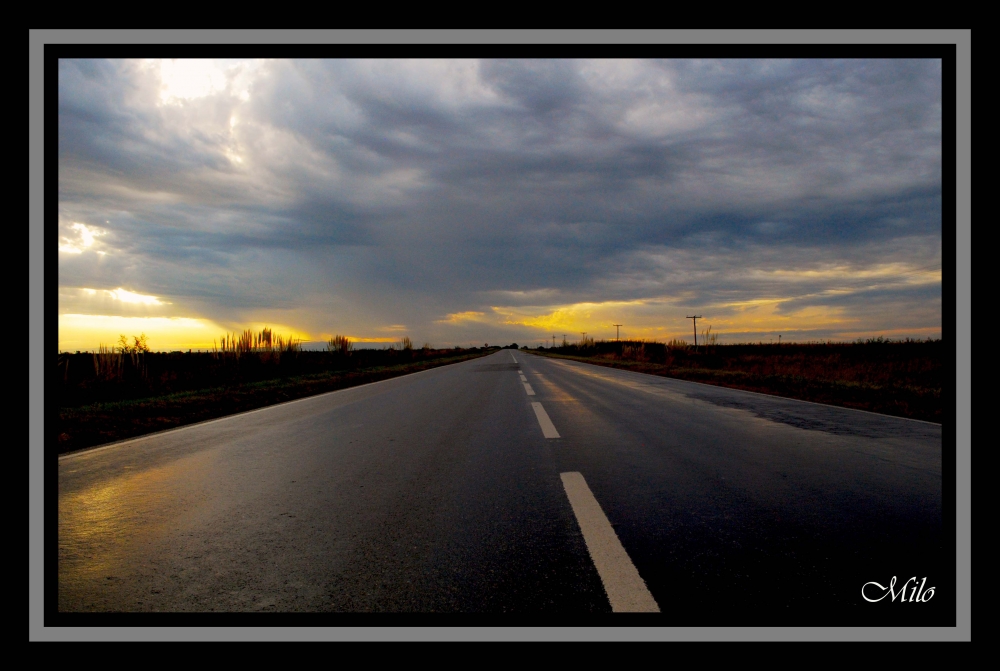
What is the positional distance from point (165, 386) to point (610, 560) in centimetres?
1858

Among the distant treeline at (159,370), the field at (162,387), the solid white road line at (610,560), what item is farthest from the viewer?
the distant treeline at (159,370)

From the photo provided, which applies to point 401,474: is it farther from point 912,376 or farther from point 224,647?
point 912,376

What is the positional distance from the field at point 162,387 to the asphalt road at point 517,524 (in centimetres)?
115

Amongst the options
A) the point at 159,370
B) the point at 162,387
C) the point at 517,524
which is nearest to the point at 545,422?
the point at 517,524

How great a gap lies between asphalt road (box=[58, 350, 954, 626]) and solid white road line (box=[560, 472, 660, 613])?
0.05ft

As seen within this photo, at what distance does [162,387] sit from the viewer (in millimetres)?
16516

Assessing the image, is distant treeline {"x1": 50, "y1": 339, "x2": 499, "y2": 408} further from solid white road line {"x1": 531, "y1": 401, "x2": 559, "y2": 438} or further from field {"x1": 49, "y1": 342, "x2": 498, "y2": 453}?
solid white road line {"x1": 531, "y1": 401, "x2": 559, "y2": 438}

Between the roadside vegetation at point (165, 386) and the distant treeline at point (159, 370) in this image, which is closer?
the roadside vegetation at point (165, 386)

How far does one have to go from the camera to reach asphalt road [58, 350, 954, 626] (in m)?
2.46

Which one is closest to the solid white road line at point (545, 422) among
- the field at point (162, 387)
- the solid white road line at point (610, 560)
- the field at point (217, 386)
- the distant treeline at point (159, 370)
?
the solid white road line at point (610, 560)

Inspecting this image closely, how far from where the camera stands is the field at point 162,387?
8484mm

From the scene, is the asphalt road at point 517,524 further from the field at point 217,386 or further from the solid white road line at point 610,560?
the field at point 217,386
